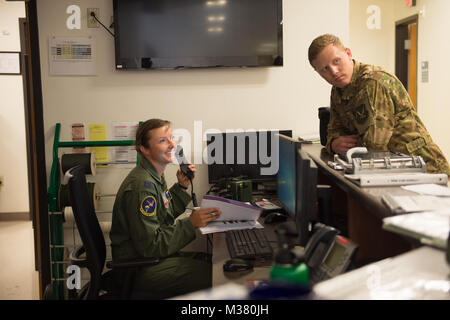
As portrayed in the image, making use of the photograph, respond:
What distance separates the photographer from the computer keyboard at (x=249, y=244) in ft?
5.69

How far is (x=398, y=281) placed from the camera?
88cm

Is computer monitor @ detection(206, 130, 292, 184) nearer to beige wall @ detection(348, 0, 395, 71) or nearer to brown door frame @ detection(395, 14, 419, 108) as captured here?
beige wall @ detection(348, 0, 395, 71)

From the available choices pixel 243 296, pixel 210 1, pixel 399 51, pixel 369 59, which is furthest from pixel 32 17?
pixel 399 51

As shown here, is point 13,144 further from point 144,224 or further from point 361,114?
point 361,114

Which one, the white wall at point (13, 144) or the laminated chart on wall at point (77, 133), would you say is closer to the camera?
the laminated chart on wall at point (77, 133)

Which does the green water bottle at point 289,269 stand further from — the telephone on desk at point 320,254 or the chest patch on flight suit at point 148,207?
the chest patch on flight suit at point 148,207

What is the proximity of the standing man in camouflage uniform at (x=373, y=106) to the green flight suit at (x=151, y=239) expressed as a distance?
0.87 metres

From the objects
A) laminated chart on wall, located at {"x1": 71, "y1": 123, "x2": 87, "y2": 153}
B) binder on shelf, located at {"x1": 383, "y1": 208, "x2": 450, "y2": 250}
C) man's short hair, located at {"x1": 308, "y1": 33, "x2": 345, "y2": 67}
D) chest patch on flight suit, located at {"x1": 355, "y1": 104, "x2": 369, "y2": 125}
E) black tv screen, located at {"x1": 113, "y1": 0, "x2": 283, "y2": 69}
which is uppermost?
black tv screen, located at {"x1": 113, "y1": 0, "x2": 283, "y2": 69}

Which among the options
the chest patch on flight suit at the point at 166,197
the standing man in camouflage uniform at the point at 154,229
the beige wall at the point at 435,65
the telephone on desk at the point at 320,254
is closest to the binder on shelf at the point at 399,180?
the telephone on desk at the point at 320,254

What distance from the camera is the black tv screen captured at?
291 centimetres

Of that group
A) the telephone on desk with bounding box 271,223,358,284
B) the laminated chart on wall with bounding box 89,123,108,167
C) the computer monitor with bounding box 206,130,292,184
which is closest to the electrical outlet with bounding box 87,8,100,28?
the laminated chart on wall with bounding box 89,123,108,167

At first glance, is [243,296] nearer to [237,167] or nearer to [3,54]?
[237,167]

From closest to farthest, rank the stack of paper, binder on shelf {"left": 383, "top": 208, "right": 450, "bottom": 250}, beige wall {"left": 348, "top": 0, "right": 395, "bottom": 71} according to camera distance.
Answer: binder on shelf {"left": 383, "top": 208, "right": 450, "bottom": 250} < the stack of paper < beige wall {"left": 348, "top": 0, "right": 395, "bottom": 71}

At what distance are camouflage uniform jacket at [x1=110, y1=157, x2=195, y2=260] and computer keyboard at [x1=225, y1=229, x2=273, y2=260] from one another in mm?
210
